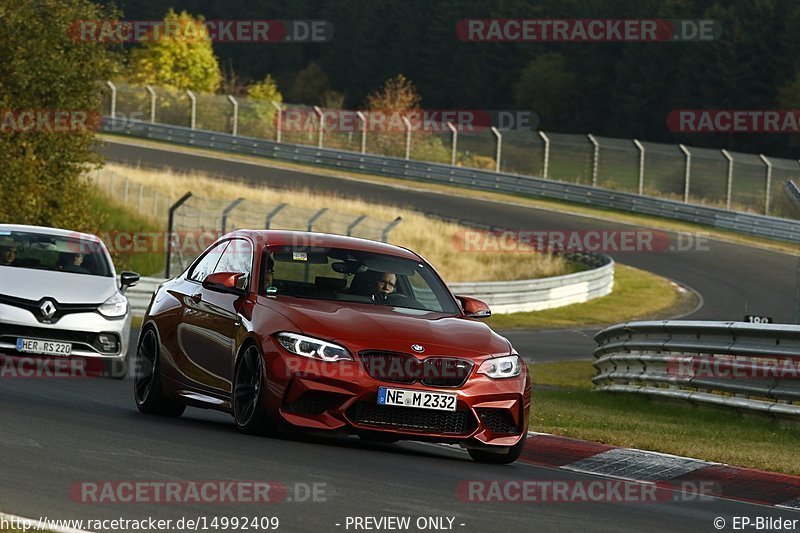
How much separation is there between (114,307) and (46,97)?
17.5 metres

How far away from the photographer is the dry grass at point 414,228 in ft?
126

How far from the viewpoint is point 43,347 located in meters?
15.2

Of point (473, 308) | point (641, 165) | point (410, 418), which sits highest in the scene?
Answer: point (473, 308)

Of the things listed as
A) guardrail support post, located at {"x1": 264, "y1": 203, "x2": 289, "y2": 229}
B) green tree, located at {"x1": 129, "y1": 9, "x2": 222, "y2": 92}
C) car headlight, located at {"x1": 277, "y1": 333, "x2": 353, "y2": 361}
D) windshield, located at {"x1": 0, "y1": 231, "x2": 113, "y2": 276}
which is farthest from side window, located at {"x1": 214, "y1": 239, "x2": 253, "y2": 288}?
green tree, located at {"x1": 129, "y1": 9, "x2": 222, "y2": 92}

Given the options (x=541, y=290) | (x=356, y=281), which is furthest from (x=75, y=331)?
(x=541, y=290)

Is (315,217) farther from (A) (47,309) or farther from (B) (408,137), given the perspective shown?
(B) (408,137)

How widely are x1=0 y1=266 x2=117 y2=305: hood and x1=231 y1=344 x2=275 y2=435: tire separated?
5.10 meters

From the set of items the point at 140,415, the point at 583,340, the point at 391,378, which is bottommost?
the point at 583,340

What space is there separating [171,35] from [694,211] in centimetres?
4452

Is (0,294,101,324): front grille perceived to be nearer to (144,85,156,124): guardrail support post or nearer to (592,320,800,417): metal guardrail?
(592,320,800,417): metal guardrail

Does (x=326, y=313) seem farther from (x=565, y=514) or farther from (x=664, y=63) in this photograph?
(x=664, y=63)

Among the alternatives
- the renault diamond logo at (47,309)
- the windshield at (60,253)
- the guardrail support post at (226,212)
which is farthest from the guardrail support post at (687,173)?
the renault diamond logo at (47,309)

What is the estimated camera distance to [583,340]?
2936 cm

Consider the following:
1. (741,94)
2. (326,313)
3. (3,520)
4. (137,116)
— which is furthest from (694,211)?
(3,520)
